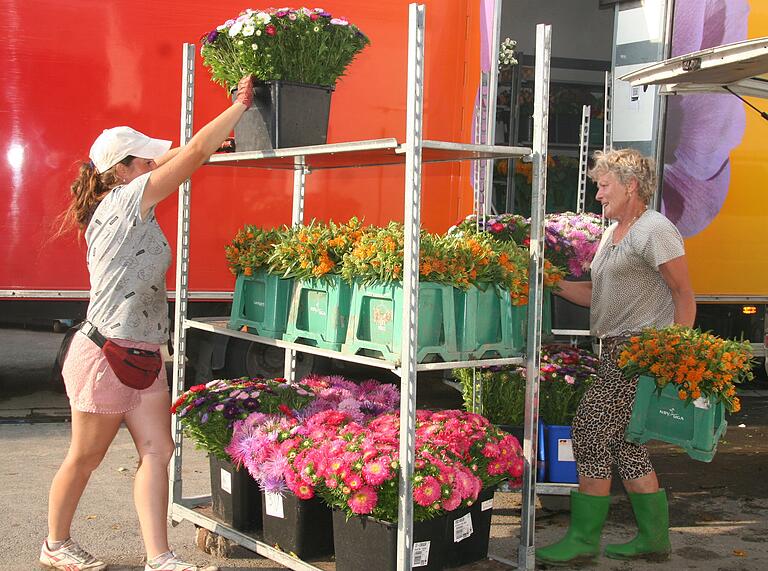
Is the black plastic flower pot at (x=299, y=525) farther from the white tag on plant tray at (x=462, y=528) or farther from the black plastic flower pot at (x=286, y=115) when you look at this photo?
the black plastic flower pot at (x=286, y=115)

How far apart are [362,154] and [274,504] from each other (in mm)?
1453

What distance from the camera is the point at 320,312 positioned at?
4035 mm

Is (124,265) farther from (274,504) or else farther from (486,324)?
(486,324)

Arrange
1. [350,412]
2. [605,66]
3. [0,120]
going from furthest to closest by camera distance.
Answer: [605,66] < [0,120] < [350,412]

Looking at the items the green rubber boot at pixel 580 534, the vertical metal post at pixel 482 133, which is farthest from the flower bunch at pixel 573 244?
the green rubber boot at pixel 580 534

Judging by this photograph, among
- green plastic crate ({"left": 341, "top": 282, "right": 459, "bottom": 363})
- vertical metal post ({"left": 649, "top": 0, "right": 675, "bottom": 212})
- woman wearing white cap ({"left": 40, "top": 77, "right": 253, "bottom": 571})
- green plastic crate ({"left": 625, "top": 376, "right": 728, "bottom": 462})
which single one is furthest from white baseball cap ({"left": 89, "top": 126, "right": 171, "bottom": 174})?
vertical metal post ({"left": 649, "top": 0, "right": 675, "bottom": 212})

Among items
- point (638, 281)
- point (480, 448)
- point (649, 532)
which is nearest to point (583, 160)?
point (638, 281)

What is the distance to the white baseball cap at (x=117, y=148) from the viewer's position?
3.89m

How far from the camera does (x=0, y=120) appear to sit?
257 inches

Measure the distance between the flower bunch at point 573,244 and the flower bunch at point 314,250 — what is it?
1.50m

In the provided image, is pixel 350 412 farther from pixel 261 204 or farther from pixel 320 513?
pixel 261 204

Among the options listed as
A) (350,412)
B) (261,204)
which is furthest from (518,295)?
(261,204)

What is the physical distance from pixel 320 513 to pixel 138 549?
3.30 feet

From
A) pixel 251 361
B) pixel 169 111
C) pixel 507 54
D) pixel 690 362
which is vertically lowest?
pixel 251 361
